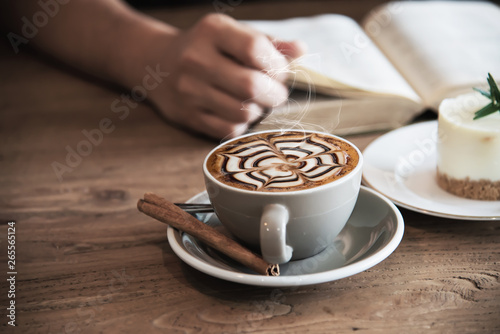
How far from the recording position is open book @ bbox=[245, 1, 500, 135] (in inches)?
43.4

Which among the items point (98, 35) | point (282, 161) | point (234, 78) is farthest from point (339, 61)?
point (98, 35)

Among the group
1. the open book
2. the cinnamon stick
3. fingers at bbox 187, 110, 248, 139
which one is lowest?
fingers at bbox 187, 110, 248, 139

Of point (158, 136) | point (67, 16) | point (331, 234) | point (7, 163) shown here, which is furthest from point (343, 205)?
point (67, 16)

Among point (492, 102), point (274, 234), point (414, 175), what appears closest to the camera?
point (274, 234)

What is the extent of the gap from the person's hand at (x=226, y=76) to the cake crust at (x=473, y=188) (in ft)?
1.38

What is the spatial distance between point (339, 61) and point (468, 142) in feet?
1.47

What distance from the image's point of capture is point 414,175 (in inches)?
36.1

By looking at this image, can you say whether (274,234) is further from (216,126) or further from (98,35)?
(98,35)

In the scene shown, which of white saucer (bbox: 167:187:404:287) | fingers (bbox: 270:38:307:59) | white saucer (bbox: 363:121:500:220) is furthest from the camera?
fingers (bbox: 270:38:307:59)

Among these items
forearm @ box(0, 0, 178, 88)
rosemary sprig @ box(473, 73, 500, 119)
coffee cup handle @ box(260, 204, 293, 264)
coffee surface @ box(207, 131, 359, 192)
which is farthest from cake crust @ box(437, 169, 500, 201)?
forearm @ box(0, 0, 178, 88)

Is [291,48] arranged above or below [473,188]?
above

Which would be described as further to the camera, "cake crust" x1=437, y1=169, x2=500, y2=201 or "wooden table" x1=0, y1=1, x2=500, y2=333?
"cake crust" x1=437, y1=169, x2=500, y2=201

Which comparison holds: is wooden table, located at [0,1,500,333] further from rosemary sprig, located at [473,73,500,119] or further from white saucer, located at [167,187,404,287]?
rosemary sprig, located at [473,73,500,119]

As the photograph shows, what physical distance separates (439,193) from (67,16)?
1.23 meters
